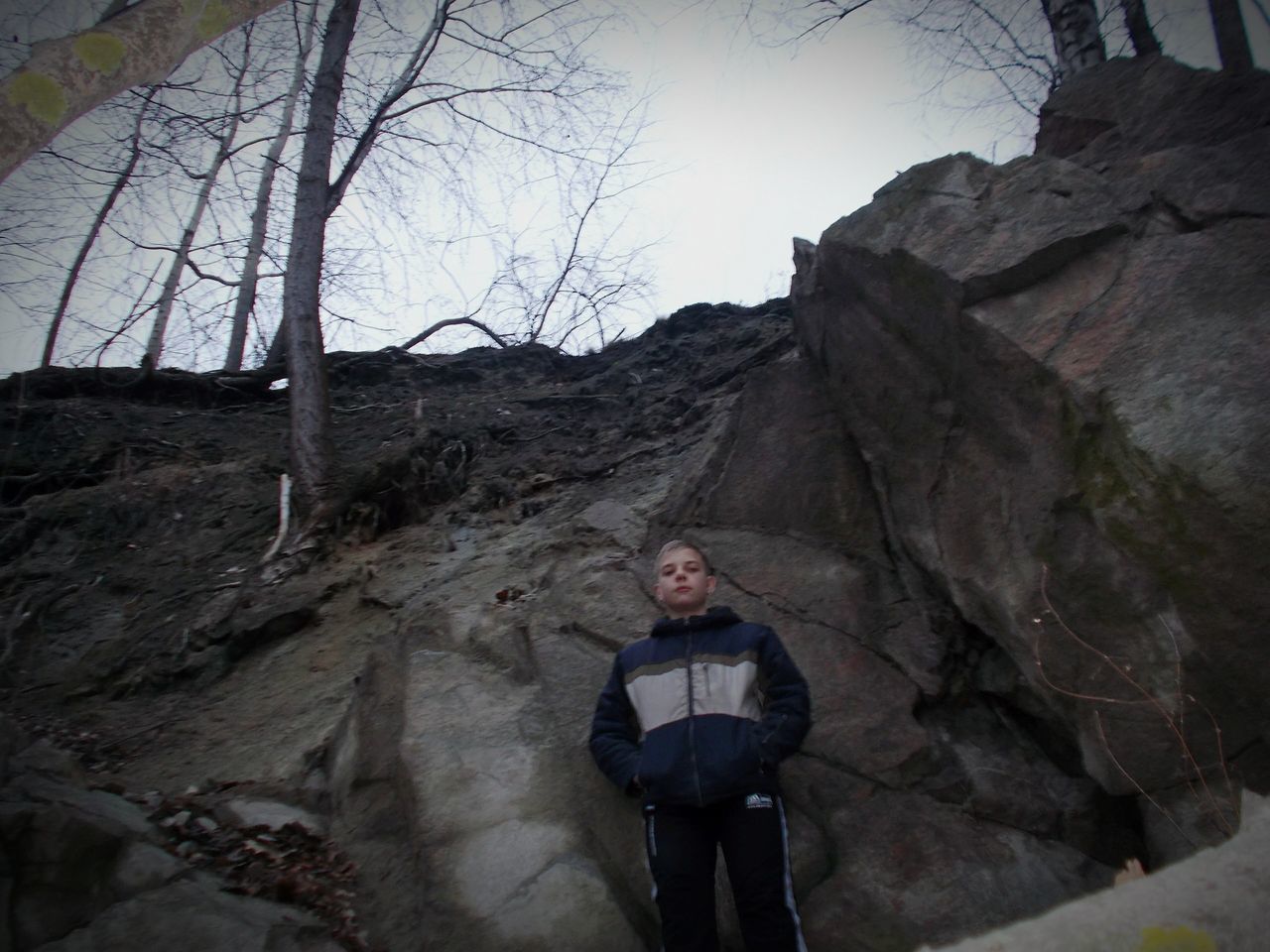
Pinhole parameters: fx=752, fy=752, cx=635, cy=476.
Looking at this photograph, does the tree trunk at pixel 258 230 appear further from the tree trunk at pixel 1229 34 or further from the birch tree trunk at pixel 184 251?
the tree trunk at pixel 1229 34

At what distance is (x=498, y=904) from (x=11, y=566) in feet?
15.0

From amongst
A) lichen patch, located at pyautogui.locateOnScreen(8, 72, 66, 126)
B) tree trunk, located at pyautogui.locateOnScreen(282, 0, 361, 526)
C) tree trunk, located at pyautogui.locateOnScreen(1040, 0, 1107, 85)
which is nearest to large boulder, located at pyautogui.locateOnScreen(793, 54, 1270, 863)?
tree trunk, located at pyautogui.locateOnScreen(1040, 0, 1107, 85)

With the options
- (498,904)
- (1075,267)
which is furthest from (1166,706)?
(498,904)

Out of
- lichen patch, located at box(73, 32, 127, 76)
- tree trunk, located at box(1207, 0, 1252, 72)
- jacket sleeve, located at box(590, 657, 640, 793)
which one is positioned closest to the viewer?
lichen patch, located at box(73, 32, 127, 76)

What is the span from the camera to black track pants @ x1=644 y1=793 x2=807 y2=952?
2.50 m

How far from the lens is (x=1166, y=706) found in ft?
8.58

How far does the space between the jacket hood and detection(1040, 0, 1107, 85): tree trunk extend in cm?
492

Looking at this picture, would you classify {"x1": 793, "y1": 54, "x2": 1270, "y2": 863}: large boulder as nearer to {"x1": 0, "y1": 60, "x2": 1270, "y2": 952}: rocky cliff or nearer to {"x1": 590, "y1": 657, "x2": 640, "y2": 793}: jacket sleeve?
{"x1": 0, "y1": 60, "x2": 1270, "y2": 952}: rocky cliff

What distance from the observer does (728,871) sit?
8.62ft

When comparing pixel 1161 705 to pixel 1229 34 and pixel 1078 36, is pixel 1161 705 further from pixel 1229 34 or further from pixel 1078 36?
pixel 1078 36

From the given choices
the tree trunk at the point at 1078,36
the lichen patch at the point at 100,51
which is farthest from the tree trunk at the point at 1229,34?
the lichen patch at the point at 100,51

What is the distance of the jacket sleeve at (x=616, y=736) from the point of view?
2842 mm

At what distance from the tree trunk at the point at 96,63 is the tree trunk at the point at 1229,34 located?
18.0ft

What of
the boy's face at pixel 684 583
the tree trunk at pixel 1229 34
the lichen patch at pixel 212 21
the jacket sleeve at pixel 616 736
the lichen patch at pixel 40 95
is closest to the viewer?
the lichen patch at pixel 40 95
